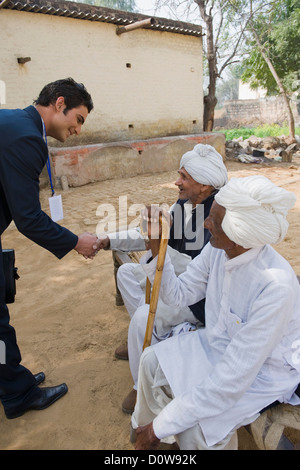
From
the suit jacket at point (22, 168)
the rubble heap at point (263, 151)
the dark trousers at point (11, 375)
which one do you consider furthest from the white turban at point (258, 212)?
the rubble heap at point (263, 151)

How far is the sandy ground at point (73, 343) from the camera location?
233cm

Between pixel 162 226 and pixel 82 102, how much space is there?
4.05 ft

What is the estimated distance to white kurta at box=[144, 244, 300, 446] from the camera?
1555 mm

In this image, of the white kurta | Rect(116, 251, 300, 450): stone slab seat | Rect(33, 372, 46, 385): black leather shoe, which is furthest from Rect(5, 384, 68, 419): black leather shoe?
Rect(116, 251, 300, 450): stone slab seat

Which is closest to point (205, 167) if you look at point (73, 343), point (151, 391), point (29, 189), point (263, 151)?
point (29, 189)

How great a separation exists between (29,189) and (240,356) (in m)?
1.54

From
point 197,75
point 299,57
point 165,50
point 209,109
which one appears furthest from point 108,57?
point 299,57

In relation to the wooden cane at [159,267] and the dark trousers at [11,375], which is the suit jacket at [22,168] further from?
the wooden cane at [159,267]

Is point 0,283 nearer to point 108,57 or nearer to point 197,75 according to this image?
point 108,57

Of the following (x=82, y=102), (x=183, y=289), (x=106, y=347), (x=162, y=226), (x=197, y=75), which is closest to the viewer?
(x=162, y=226)

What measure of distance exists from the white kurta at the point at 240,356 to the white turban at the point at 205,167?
93 cm

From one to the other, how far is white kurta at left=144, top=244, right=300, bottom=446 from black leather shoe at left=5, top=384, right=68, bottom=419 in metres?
1.13

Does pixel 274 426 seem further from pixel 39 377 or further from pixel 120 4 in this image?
pixel 120 4
